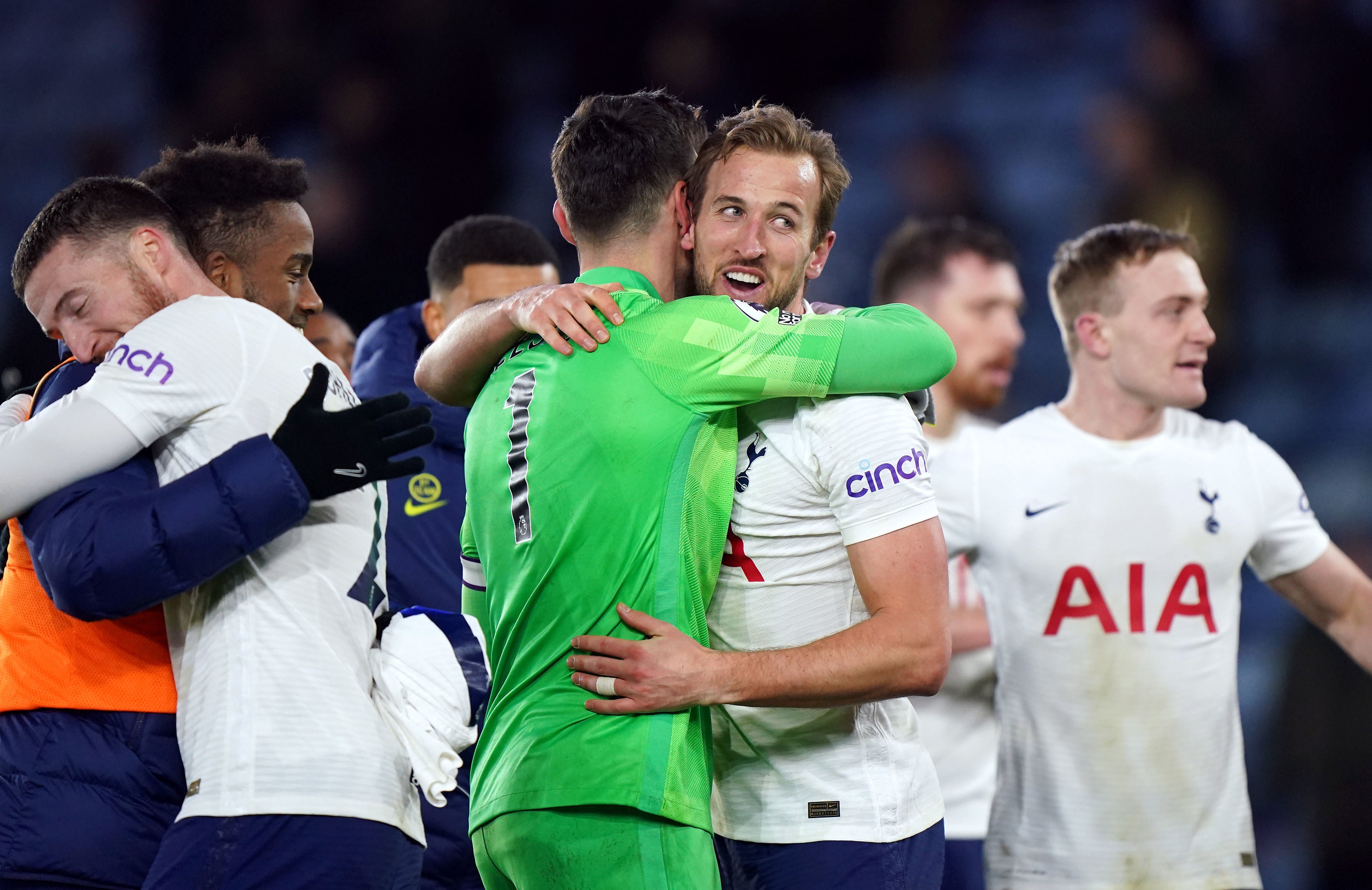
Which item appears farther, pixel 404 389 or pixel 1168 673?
pixel 404 389

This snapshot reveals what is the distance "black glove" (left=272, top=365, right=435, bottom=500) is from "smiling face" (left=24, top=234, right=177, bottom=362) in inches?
14.8

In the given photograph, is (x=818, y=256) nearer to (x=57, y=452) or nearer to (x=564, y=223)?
(x=564, y=223)

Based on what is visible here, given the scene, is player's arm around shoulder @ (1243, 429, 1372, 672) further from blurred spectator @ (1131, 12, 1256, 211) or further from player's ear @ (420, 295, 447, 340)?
blurred spectator @ (1131, 12, 1256, 211)

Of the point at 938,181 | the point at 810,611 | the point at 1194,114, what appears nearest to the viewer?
the point at 810,611

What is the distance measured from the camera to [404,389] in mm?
4297

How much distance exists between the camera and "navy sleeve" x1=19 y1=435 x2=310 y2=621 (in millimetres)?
2184

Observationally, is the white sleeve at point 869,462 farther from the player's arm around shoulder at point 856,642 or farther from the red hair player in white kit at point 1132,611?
the red hair player in white kit at point 1132,611

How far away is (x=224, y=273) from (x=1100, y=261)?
2.75 m

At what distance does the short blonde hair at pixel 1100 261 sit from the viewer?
14.1 ft

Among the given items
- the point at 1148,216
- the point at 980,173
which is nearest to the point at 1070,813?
the point at 1148,216

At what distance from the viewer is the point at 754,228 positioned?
8.80 ft

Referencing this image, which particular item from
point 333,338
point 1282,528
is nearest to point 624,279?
point 1282,528

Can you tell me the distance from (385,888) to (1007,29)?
829 cm

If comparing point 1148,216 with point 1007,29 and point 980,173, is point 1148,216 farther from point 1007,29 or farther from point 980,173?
point 1007,29
